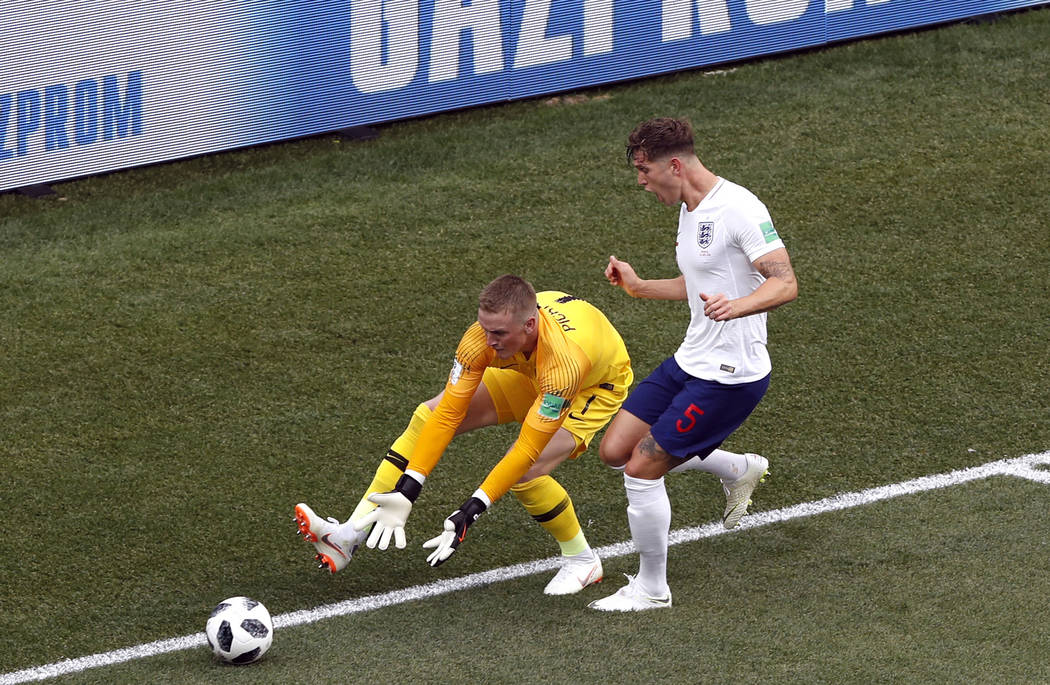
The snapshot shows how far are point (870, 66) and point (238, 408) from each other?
7017mm

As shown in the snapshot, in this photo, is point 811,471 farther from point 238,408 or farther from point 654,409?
point 238,408

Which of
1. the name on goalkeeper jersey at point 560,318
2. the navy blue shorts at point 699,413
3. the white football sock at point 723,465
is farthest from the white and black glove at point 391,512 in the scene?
the white football sock at point 723,465

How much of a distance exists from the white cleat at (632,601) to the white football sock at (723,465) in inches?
33.5

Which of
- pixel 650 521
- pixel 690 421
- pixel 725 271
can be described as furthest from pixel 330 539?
pixel 725 271

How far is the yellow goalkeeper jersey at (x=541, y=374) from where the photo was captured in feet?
18.5

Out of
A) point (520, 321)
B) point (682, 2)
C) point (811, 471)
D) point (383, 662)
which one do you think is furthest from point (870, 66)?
point (383, 662)

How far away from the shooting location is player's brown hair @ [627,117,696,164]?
222 inches

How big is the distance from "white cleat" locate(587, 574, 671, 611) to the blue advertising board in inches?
255

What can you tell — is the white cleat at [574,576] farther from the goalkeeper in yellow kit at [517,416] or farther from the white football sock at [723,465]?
the white football sock at [723,465]

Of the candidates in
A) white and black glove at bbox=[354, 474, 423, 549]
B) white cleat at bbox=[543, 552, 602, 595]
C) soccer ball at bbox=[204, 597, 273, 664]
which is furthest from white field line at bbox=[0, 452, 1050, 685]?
white and black glove at bbox=[354, 474, 423, 549]

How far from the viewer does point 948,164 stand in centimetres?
1041

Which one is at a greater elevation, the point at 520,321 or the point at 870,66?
the point at 870,66

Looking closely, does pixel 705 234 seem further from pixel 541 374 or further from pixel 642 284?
pixel 541 374

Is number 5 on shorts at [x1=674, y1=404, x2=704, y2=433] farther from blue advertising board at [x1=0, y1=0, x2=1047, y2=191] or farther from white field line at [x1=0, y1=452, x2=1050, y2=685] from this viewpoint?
blue advertising board at [x1=0, y1=0, x2=1047, y2=191]
